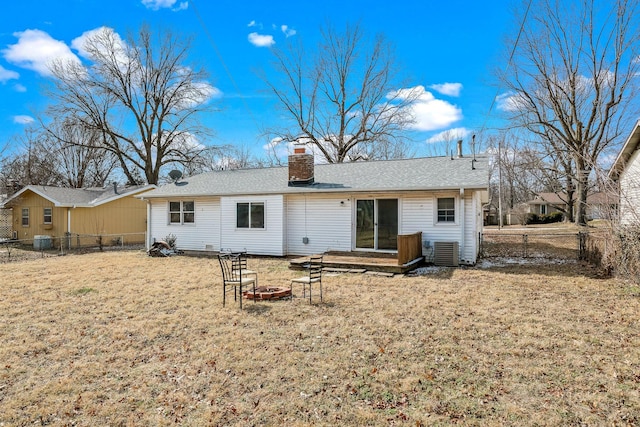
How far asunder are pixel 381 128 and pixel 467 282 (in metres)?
23.6

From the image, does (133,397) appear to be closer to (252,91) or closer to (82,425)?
(82,425)

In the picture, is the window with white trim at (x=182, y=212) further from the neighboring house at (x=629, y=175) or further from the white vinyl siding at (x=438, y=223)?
the neighboring house at (x=629, y=175)

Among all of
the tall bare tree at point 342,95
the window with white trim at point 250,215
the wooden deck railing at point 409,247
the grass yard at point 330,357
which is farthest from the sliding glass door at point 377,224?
the tall bare tree at point 342,95

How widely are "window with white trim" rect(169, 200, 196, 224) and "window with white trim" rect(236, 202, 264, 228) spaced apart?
2.39 meters

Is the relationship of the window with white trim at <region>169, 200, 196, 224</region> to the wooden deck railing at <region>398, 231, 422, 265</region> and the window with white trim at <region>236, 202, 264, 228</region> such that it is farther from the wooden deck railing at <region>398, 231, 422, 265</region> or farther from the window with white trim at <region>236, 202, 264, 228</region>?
the wooden deck railing at <region>398, 231, 422, 265</region>

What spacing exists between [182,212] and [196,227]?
0.99m

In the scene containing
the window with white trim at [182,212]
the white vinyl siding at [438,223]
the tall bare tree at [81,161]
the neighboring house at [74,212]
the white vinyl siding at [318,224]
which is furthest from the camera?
the tall bare tree at [81,161]

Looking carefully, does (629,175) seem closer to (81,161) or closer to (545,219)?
(545,219)

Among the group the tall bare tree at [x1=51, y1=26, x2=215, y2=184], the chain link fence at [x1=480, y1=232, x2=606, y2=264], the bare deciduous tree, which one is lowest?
the chain link fence at [x1=480, y1=232, x2=606, y2=264]

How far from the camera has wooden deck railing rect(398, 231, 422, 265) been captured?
32.5 ft

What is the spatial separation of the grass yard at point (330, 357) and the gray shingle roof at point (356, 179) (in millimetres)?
4171

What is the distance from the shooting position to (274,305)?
7.02 metres

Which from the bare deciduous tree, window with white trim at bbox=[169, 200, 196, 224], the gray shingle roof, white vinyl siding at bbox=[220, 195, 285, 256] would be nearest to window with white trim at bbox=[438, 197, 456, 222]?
the gray shingle roof

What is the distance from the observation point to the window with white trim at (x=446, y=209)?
37.9 ft
